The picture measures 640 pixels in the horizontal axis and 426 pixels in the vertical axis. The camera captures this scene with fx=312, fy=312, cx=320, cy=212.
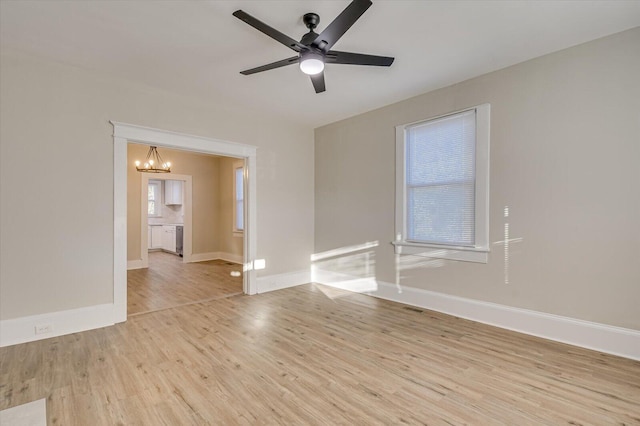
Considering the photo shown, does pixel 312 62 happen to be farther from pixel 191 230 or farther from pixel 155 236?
pixel 155 236

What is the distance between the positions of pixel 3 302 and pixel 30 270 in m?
0.33

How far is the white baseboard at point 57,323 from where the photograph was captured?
116 inches

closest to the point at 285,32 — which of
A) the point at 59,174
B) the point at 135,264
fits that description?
the point at 59,174

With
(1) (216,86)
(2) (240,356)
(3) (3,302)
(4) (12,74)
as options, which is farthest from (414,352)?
(4) (12,74)

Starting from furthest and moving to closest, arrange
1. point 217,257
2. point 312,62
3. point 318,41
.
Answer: point 217,257
point 312,62
point 318,41

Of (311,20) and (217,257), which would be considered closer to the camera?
(311,20)

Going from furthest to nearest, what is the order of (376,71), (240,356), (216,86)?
(216,86), (376,71), (240,356)

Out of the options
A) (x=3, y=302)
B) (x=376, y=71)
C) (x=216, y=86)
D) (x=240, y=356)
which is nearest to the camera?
(x=240, y=356)

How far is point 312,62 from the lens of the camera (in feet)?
7.81

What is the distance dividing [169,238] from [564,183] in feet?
31.3

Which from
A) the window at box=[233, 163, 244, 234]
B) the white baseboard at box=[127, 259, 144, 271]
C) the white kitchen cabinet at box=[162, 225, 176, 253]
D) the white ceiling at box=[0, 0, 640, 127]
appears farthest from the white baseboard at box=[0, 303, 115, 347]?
the white kitchen cabinet at box=[162, 225, 176, 253]

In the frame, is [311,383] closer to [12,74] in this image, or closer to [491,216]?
[491,216]

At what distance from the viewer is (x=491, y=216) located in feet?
11.2

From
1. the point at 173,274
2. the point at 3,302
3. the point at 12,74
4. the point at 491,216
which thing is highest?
the point at 12,74
